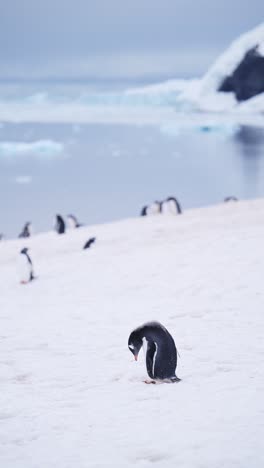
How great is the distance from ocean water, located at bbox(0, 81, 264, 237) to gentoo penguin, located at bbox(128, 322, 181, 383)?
13.9m

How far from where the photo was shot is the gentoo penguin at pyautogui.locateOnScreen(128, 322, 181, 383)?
2.79 metres

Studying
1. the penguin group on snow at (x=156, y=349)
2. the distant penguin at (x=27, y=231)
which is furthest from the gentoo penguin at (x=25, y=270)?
the distant penguin at (x=27, y=231)

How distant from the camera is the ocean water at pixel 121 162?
21328 mm

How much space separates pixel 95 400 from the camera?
2779 mm

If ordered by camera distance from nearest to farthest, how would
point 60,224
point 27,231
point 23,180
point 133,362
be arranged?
point 133,362
point 60,224
point 27,231
point 23,180

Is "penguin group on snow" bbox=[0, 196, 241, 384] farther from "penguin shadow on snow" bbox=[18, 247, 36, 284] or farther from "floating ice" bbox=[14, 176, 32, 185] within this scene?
"floating ice" bbox=[14, 176, 32, 185]

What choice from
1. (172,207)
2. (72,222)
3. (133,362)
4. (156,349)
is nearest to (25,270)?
(133,362)

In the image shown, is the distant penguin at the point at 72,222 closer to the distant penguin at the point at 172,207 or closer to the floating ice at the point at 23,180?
the distant penguin at the point at 172,207

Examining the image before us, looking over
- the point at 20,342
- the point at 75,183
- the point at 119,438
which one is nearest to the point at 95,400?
the point at 119,438

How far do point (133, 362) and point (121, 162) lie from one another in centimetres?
3244

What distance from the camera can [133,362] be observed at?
3354 millimetres

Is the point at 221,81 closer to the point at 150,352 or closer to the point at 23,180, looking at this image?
the point at 23,180

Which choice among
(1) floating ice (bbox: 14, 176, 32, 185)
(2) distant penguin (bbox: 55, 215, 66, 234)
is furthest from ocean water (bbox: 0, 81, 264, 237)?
(2) distant penguin (bbox: 55, 215, 66, 234)

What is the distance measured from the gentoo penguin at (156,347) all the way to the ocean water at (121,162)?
45.7 ft
